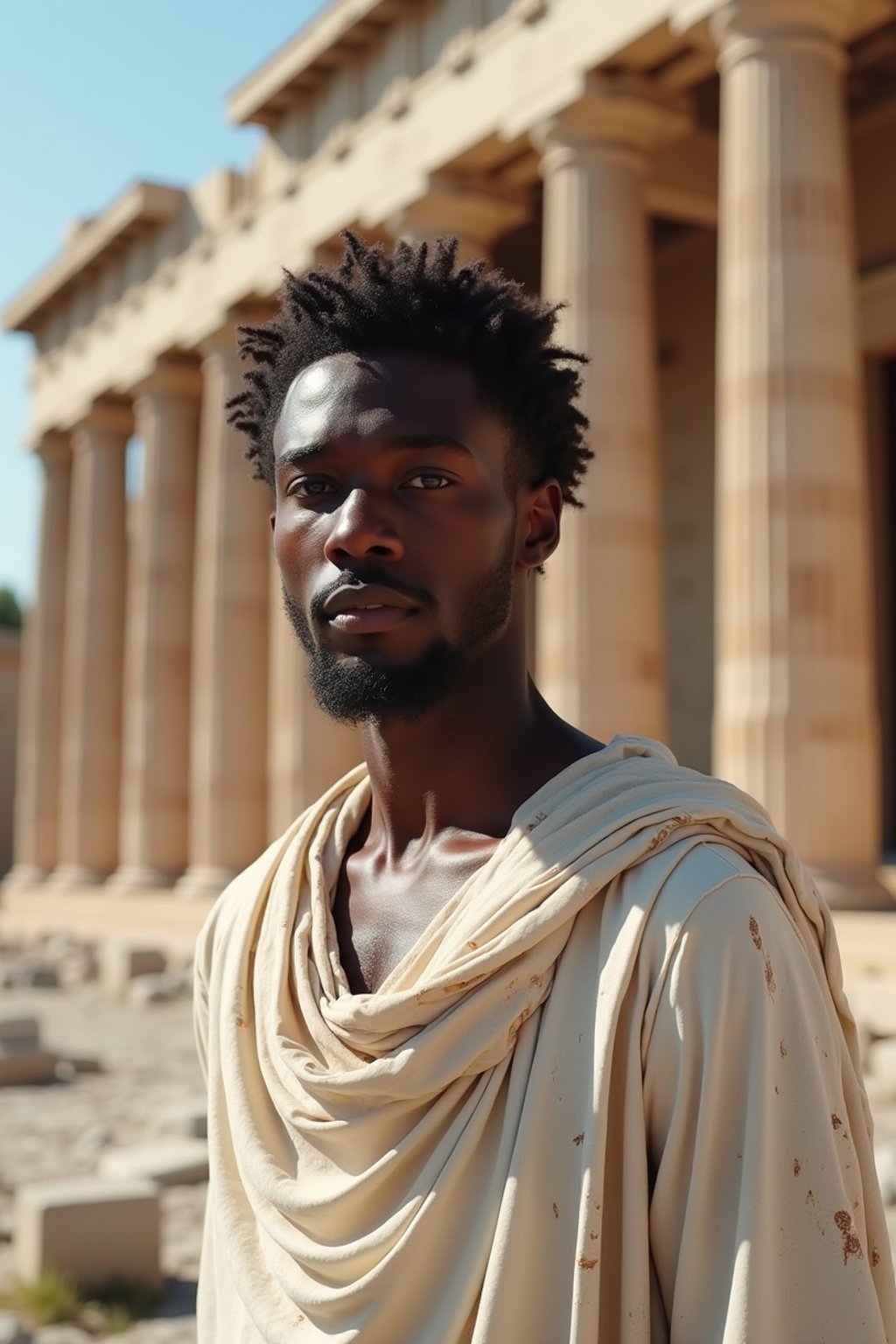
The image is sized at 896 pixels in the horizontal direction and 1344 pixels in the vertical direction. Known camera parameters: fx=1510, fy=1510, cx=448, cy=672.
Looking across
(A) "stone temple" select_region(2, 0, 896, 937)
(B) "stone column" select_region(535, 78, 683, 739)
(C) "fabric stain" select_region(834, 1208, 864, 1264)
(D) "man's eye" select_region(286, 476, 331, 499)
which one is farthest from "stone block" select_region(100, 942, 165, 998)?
(C) "fabric stain" select_region(834, 1208, 864, 1264)

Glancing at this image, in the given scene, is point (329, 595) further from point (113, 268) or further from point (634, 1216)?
point (113, 268)

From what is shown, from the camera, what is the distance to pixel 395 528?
312 centimetres

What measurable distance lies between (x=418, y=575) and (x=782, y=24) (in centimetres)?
2060

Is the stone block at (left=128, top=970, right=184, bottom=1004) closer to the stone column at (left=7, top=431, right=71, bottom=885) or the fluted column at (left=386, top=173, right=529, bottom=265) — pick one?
the fluted column at (left=386, top=173, right=529, bottom=265)

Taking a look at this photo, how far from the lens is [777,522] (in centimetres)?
2095

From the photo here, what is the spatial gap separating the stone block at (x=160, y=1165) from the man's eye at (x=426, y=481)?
10.7 meters

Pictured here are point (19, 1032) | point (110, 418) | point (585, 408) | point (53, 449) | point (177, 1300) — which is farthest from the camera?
point (53, 449)

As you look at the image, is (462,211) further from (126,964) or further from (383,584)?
(383,584)

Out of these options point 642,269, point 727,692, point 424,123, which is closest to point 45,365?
point 424,123

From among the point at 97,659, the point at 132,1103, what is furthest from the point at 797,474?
the point at 97,659

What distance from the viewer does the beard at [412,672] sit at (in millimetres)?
3201

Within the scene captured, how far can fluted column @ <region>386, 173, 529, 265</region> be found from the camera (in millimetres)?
28625

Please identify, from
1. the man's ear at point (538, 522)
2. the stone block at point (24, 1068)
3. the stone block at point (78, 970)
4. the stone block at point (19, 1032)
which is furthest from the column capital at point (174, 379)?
the man's ear at point (538, 522)

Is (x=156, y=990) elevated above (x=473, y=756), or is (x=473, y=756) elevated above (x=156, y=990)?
(x=473, y=756)
